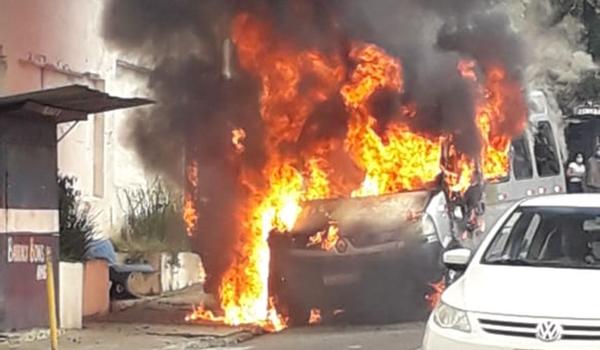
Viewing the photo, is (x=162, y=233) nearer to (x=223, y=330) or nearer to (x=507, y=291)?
(x=223, y=330)

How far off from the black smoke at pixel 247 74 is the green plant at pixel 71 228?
1261 millimetres

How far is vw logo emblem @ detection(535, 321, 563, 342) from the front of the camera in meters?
6.80

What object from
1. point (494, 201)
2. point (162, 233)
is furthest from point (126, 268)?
point (494, 201)

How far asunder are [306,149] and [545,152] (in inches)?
166

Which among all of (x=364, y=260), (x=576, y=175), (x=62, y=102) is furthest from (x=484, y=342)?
(x=576, y=175)

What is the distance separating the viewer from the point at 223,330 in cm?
1294

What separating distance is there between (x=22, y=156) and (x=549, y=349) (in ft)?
23.2

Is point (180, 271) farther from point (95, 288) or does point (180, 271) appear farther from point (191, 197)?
point (95, 288)

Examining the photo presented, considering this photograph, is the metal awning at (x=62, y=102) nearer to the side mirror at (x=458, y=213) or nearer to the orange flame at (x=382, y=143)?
the orange flame at (x=382, y=143)

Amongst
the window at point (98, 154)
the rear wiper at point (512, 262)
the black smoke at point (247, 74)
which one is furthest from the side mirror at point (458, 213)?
the window at point (98, 154)

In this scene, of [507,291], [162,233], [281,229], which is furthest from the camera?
[162,233]

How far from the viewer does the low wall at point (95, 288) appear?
1412cm

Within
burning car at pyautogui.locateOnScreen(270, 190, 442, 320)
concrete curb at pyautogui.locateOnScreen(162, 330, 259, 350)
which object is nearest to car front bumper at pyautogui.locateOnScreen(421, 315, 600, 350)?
concrete curb at pyautogui.locateOnScreen(162, 330, 259, 350)

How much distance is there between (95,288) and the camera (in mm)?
14336
